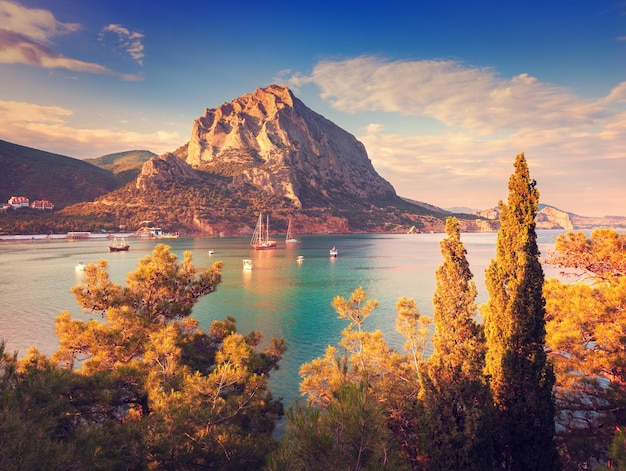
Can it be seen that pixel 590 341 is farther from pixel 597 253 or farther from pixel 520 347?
pixel 520 347

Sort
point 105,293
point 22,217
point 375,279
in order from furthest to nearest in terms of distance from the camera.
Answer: point 22,217, point 375,279, point 105,293

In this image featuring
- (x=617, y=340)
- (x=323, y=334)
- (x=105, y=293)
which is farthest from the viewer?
(x=323, y=334)

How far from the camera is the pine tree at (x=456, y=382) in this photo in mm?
11242

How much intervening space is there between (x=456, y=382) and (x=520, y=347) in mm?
2495

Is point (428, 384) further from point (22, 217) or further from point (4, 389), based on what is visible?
point (22, 217)

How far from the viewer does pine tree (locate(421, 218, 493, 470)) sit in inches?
443

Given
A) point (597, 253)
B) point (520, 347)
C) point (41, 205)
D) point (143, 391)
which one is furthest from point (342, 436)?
point (41, 205)

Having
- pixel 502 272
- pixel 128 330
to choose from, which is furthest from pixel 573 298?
pixel 128 330

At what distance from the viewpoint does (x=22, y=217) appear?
154 m

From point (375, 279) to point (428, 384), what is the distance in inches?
2314

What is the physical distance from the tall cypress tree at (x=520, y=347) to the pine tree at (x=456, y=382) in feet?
2.21

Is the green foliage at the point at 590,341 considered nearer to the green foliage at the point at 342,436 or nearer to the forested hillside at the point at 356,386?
the forested hillside at the point at 356,386

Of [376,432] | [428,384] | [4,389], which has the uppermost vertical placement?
[4,389]

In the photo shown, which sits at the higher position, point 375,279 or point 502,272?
point 502,272
